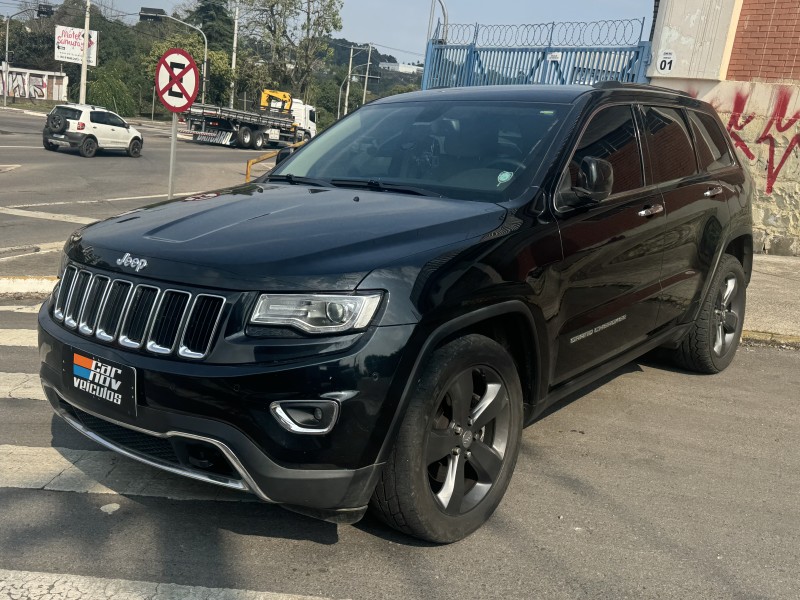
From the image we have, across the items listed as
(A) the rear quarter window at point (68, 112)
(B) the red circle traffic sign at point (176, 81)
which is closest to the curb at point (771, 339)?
(B) the red circle traffic sign at point (176, 81)

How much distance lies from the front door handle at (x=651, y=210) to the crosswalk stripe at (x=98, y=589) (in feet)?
8.66

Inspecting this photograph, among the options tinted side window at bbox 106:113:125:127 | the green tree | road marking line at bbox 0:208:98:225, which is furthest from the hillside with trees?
road marking line at bbox 0:208:98:225

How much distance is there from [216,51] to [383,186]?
7534cm

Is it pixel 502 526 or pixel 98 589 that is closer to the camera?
pixel 98 589

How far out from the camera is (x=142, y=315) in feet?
9.89

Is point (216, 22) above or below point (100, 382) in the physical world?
above

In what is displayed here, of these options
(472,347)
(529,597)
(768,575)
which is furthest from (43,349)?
(768,575)

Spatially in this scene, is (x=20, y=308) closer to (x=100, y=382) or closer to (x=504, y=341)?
(x=100, y=382)

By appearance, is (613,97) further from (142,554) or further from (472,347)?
(142,554)

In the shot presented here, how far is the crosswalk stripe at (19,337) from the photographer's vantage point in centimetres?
601

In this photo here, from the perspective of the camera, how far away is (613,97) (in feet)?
14.5

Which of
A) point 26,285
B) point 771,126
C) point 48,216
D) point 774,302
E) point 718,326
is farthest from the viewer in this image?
point 48,216

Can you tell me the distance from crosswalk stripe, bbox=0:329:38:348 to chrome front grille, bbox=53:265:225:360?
9.76 ft

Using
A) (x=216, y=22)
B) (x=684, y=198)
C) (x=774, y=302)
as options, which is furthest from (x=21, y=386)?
(x=216, y=22)
